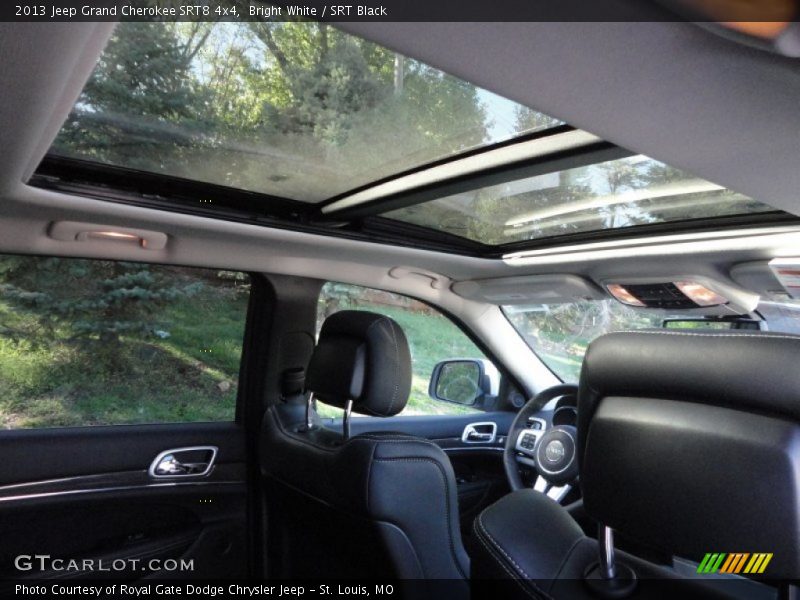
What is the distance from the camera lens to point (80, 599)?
2.85 m

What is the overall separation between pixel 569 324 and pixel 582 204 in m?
1.70

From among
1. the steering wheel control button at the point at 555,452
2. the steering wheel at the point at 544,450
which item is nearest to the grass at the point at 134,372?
the steering wheel at the point at 544,450

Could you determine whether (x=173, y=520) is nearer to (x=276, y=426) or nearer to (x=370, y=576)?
(x=276, y=426)

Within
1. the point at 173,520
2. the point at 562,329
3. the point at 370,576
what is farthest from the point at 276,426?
the point at 562,329

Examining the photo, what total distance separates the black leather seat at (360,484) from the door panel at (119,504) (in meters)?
0.37

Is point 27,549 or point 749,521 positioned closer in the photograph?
point 749,521

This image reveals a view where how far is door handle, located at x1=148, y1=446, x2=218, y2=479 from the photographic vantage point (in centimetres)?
314

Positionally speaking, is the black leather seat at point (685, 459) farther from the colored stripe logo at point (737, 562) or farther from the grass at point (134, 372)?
the grass at point (134, 372)

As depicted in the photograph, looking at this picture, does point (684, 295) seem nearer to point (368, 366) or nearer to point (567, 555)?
point (368, 366)

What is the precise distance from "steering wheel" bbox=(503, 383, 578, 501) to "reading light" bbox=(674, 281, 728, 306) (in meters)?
0.94

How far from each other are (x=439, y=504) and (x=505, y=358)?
2198 millimetres

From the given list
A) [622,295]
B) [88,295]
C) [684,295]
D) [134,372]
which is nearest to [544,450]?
[622,295]

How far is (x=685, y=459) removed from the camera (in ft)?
4.08

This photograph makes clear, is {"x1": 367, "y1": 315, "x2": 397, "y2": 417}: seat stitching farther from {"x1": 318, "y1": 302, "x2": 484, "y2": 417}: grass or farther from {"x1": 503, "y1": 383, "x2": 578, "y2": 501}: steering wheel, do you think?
{"x1": 318, "y1": 302, "x2": 484, "y2": 417}: grass
